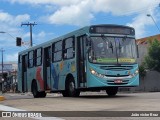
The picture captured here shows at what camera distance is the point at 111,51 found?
1895 cm

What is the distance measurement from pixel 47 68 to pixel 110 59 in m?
6.12

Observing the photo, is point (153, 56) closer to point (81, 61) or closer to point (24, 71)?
point (24, 71)

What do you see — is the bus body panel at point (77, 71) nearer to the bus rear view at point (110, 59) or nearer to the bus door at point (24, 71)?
the bus rear view at point (110, 59)

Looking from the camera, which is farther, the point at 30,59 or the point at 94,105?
the point at 30,59

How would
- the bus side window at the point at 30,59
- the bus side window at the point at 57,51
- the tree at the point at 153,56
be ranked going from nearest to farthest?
1. the bus side window at the point at 57,51
2. the bus side window at the point at 30,59
3. the tree at the point at 153,56

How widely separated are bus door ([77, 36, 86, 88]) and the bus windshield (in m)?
0.68

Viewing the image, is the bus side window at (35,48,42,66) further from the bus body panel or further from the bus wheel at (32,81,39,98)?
the bus wheel at (32,81,39,98)

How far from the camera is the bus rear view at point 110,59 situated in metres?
18.8

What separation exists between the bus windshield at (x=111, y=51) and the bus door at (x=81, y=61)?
0.68m

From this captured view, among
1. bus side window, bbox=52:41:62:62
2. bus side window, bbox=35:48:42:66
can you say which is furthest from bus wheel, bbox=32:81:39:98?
bus side window, bbox=52:41:62:62

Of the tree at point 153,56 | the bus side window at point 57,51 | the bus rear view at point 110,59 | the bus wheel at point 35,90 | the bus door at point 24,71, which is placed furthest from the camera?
the tree at point 153,56

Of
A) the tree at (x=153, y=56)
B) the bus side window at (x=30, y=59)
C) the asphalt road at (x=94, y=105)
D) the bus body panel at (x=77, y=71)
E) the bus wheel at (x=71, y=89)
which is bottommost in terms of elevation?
the asphalt road at (x=94, y=105)

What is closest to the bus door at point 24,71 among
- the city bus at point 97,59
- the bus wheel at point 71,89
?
the city bus at point 97,59

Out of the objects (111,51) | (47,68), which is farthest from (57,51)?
(111,51)
